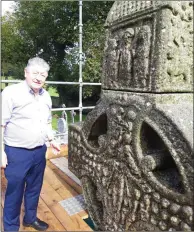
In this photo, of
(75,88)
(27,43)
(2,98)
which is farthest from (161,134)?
(27,43)

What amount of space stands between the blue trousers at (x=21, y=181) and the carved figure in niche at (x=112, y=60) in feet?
2.88

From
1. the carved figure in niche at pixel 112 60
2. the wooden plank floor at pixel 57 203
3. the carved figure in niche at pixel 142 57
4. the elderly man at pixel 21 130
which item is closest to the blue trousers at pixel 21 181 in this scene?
the elderly man at pixel 21 130

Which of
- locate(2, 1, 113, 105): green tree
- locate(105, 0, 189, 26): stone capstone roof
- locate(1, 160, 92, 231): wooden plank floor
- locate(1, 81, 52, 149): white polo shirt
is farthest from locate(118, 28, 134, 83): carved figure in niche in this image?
locate(2, 1, 113, 105): green tree

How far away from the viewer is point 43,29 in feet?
44.2

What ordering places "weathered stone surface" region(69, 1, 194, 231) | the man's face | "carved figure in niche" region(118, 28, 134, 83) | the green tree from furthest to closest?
the green tree
the man's face
"carved figure in niche" region(118, 28, 134, 83)
"weathered stone surface" region(69, 1, 194, 231)

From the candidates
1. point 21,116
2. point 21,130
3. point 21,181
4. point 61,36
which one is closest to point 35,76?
point 21,116

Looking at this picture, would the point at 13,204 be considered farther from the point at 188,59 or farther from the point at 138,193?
the point at 188,59

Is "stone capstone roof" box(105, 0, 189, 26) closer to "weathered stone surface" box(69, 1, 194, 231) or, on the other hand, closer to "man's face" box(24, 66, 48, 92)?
"weathered stone surface" box(69, 1, 194, 231)

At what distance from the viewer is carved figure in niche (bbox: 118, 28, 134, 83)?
173 centimetres

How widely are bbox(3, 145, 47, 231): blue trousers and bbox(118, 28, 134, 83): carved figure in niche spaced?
0.98 metres

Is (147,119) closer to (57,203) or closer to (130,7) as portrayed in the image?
(130,7)

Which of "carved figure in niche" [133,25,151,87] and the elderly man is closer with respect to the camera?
"carved figure in niche" [133,25,151,87]

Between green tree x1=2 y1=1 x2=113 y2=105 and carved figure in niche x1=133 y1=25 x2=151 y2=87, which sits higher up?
green tree x1=2 y1=1 x2=113 y2=105

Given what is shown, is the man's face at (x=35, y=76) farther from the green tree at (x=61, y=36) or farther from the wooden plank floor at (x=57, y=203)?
the green tree at (x=61, y=36)
